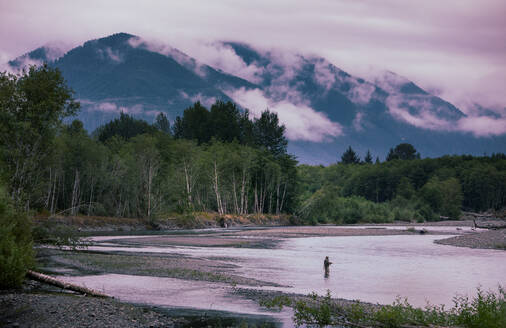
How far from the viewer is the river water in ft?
98.5

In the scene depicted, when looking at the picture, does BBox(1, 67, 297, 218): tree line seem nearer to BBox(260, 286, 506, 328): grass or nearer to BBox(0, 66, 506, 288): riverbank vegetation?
BBox(0, 66, 506, 288): riverbank vegetation

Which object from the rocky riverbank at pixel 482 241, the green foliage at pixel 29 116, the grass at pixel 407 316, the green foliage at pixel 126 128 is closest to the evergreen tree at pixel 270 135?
the green foliage at pixel 126 128

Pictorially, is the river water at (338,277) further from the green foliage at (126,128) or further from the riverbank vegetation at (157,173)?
the green foliage at (126,128)

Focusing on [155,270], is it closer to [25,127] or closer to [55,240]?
[55,240]

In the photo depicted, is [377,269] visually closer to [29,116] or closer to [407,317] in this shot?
[407,317]

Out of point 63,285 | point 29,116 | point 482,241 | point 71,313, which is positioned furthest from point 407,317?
point 482,241

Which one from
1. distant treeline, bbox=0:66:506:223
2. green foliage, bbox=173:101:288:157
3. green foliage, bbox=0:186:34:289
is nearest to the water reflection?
green foliage, bbox=0:186:34:289

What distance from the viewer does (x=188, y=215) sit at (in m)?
108

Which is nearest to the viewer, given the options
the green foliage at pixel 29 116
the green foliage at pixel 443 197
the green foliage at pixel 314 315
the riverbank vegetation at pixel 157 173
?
the green foliage at pixel 314 315

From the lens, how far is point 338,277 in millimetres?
40250

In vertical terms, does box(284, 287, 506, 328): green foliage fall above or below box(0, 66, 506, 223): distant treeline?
below

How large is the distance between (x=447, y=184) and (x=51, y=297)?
606 ft

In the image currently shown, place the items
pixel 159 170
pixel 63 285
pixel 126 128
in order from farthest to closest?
pixel 126 128
pixel 159 170
pixel 63 285

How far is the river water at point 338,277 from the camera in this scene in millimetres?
30016
